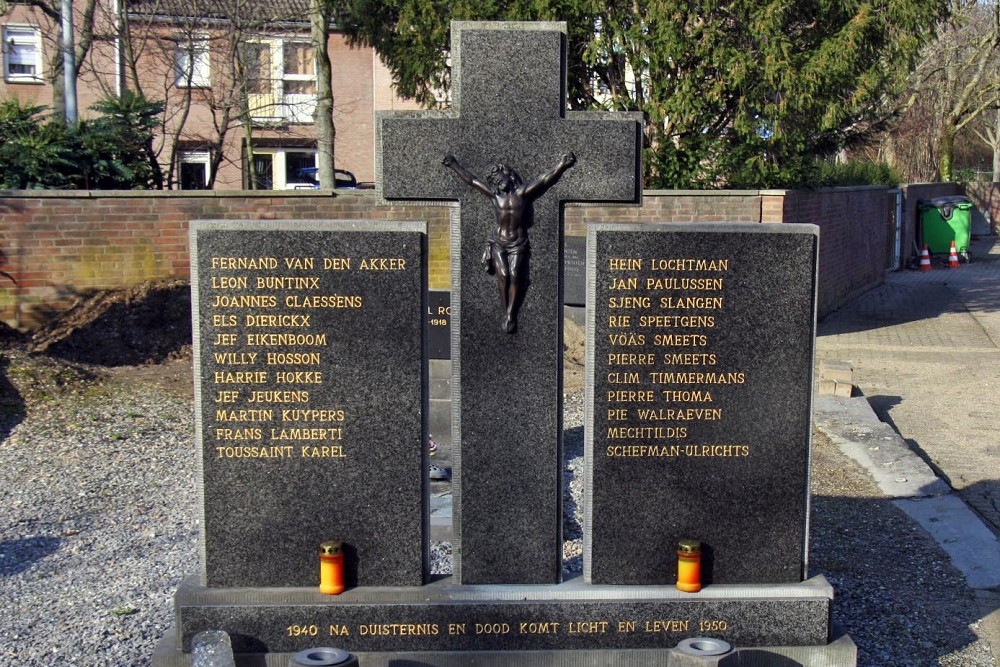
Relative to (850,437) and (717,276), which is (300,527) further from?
(850,437)

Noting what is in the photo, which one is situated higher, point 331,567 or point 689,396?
point 689,396

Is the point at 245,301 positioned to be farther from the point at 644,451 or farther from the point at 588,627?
the point at 588,627

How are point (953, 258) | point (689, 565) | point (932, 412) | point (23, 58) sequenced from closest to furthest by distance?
point (689, 565) → point (932, 412) → point (953, 258) → point (23, 58)

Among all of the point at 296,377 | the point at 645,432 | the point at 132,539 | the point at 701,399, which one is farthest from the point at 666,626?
the point at 132,539

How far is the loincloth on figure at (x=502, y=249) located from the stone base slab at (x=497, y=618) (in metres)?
1.52

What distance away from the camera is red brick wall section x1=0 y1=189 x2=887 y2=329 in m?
13.8

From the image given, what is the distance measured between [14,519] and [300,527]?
360cm

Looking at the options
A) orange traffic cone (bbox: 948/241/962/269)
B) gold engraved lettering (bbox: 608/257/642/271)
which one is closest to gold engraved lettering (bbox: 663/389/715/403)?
gold engraved lettering (bbox: 608/257/642/271)

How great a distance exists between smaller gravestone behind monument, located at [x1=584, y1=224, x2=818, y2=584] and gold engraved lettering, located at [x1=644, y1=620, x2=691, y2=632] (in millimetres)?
196

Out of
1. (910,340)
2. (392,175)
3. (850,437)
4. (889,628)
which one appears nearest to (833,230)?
(910,340)

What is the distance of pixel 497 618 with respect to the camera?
5.34 m

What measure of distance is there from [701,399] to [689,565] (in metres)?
0.76

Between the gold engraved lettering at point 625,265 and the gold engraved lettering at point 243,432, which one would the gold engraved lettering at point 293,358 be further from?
the gold engraved lettering at point 625,265

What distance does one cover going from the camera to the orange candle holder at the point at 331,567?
17.3 feet
